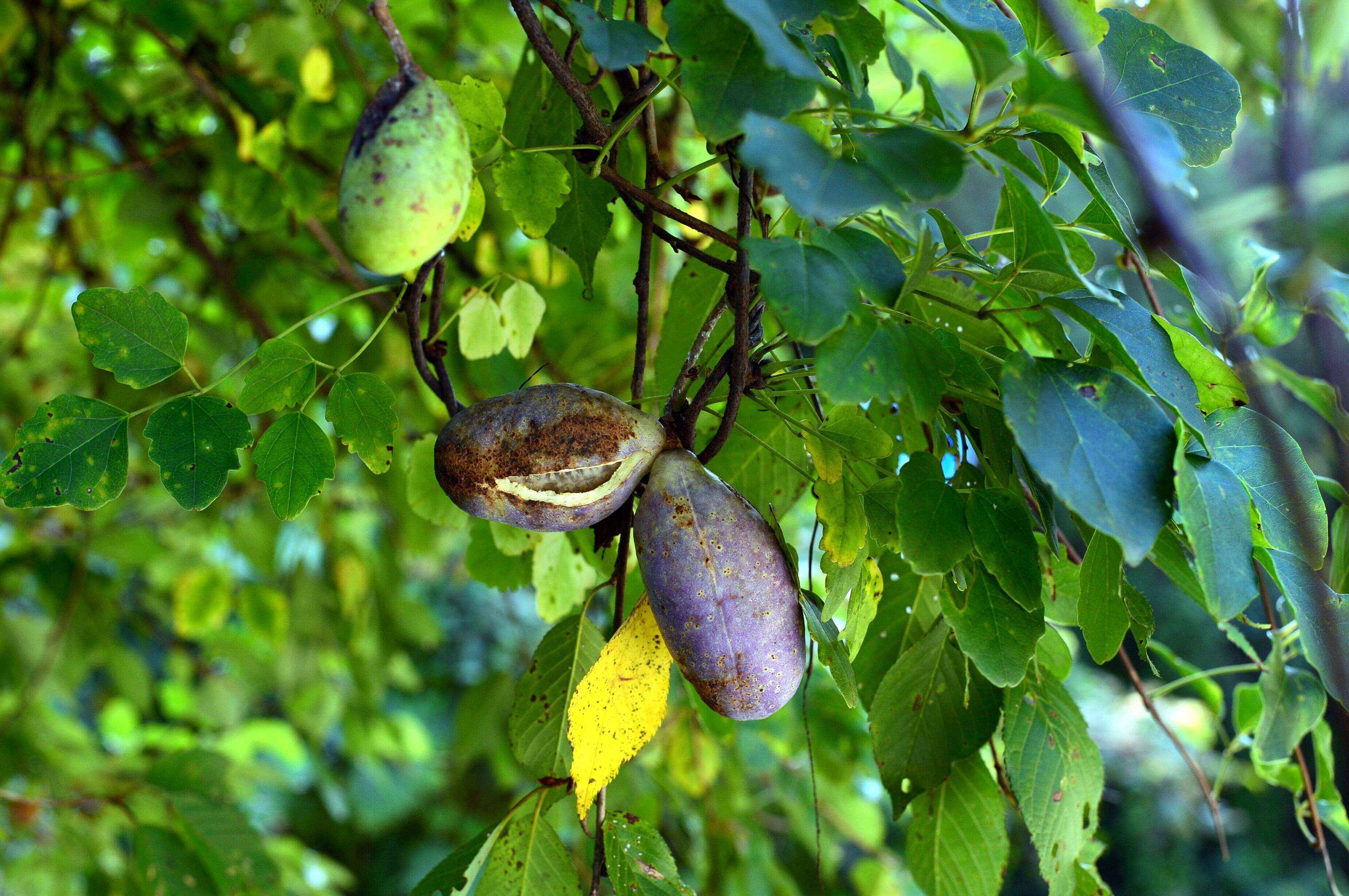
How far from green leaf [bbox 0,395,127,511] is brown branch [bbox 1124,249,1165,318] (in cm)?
60

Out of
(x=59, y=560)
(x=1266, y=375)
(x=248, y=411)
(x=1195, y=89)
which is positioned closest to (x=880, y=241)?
(x=1195, y=89)

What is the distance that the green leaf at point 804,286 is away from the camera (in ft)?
1.19

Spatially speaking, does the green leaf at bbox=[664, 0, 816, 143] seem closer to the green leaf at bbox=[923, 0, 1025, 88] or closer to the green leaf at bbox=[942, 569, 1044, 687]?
the green leaf at bbox=[923, 0, 1025, 88]

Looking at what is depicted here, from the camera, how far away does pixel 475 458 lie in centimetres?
47

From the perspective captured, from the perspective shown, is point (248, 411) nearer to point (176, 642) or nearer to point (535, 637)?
point (176, 642)

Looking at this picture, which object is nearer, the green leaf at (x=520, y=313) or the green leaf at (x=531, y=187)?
the green leaf at (x=531, y=187)

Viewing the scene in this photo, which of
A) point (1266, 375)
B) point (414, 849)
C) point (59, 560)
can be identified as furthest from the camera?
point (414, 849)

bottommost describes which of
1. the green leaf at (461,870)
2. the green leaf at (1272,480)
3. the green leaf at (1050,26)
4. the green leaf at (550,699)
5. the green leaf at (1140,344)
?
the green leaf at (461,870)

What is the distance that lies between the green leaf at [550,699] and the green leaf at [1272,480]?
1.26 feet

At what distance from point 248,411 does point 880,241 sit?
35 centimetres

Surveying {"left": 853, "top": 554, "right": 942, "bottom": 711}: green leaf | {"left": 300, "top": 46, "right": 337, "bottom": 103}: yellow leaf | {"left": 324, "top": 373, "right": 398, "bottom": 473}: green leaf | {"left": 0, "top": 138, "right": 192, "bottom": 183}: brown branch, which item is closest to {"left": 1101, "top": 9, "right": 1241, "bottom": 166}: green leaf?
{"left": 853, "top": 554, "right": 942, "bottom": 711}: green leaf

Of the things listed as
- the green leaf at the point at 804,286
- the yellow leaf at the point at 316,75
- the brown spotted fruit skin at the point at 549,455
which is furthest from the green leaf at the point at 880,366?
the yellow leaf at the point at 316,75

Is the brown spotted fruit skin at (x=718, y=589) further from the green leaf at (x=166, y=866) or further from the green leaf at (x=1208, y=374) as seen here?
the green leaf at (x=166, y=866)

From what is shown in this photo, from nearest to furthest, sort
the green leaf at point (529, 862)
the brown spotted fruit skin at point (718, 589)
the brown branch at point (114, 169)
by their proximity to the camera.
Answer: the brown spotted fruit skin at point (718, 589) < the green leaf at point (529, 862) < the brown branch at point (114, 169)
